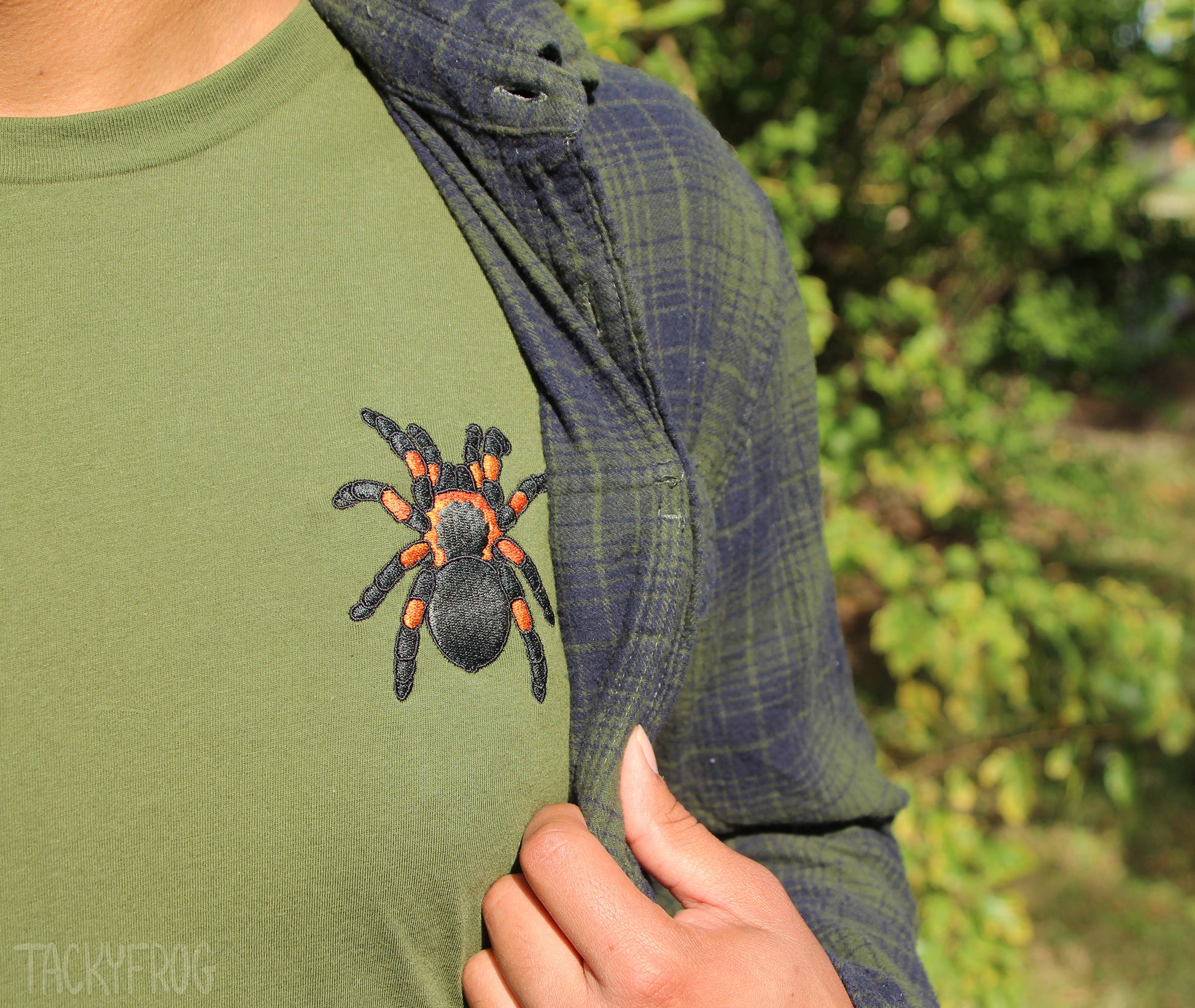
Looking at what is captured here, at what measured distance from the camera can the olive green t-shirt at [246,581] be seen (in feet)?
2.54

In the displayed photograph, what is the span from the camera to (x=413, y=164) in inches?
40.1

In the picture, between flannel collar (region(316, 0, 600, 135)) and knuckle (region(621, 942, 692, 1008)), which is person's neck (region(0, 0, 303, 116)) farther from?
knuckle (region(621, 942, 692, 1008))

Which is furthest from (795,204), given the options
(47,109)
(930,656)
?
(47,109)

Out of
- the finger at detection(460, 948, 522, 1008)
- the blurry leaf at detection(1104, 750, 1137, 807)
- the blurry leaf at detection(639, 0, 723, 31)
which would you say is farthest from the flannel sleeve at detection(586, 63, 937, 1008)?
the blurry leaf at detection(1104, 750, 1137, 807)

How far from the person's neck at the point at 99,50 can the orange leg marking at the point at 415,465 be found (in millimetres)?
441

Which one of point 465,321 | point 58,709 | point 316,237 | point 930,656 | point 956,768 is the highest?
point 316,237

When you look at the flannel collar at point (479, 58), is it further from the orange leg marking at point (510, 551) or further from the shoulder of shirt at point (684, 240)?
the orange leg marking at point (510, 551)

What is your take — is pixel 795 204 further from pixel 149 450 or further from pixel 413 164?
pixel 149 450

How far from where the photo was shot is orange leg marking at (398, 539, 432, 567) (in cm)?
86

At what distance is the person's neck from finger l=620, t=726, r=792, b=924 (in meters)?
0.82

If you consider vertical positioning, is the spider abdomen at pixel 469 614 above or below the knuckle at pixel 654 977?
above

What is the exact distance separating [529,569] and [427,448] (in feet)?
0.51

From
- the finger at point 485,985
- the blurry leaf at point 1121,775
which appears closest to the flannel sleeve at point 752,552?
the finger at point 485,985

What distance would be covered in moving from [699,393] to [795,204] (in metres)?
1.91
